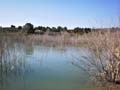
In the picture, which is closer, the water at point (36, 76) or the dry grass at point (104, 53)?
the water at point (36, 76)

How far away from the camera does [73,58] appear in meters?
11.0

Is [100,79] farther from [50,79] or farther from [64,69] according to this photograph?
[64,69]

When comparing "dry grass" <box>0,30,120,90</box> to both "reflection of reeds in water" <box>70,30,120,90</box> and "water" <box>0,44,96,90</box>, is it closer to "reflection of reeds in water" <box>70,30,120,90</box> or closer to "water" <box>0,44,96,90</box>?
"reflection of reeds in water" <box>70,30,120,90</box>

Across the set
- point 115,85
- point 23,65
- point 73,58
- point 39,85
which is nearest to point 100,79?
point 115,85

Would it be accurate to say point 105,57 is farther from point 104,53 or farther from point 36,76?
point 36,76

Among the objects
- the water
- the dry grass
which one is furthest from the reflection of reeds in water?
the water

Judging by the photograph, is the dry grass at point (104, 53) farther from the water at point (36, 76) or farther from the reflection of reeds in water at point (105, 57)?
the water at point (36, 76)

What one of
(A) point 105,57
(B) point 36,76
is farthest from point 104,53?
(B) point 36,76

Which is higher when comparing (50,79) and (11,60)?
(11,60)

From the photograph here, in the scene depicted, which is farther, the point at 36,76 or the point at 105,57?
the point at 36,76

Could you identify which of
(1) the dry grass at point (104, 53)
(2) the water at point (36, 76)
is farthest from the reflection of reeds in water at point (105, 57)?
(2) the water at point (36, 76)

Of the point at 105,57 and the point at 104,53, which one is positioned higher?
the point at 104,53

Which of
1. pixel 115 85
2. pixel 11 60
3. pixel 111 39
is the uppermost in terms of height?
pixel 111 39

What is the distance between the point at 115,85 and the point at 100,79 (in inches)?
20.2
